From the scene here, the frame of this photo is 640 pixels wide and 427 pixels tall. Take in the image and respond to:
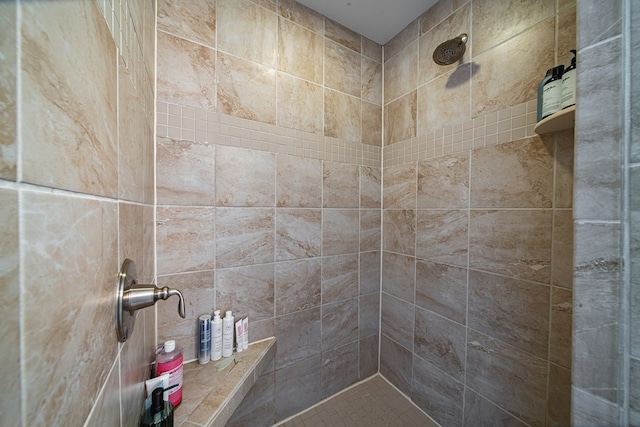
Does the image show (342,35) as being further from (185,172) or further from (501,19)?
(185,172)

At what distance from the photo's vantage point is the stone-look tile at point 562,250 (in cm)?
79

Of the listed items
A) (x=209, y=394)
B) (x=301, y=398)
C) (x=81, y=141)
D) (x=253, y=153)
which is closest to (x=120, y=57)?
(x=81, y=141)

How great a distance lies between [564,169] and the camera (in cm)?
80

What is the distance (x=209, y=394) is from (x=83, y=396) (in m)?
0.70

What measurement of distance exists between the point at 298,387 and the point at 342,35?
6.86 ft

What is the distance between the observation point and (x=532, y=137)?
2.89 ft

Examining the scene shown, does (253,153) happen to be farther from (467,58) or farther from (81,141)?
(467,58)

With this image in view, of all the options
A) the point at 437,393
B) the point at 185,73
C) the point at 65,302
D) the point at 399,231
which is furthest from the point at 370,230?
the point at 65,302

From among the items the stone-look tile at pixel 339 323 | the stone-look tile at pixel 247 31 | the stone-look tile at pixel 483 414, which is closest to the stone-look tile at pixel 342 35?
the stone-look tile at pixel 247 31

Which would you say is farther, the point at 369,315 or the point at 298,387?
the point at 369,315

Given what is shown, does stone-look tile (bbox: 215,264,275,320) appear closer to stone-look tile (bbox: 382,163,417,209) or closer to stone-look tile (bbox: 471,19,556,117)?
stone-look tile (bbox: 382,163,417,209)

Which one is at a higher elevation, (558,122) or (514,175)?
(558,122)

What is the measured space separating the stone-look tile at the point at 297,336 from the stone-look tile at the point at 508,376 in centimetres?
78

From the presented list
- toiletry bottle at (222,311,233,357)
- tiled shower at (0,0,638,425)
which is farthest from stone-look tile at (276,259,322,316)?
toiletry bottle at (222,311,233,357)
